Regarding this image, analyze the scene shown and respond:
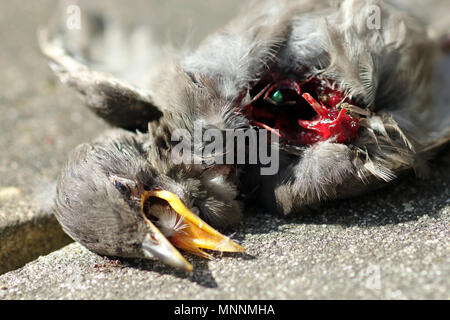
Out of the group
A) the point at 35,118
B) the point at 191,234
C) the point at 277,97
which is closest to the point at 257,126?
the point at 277,97

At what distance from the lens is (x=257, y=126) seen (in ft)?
7.13

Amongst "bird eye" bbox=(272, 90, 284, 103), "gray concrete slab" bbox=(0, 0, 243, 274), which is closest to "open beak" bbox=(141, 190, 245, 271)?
"bird eye" bbox=(272, 90, 284, 103)

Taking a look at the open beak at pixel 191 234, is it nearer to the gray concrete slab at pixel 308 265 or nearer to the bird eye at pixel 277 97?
the gray concrete slab at pixel 308 265

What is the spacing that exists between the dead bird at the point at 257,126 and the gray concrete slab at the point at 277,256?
0.11m

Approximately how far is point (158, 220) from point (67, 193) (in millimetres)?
372

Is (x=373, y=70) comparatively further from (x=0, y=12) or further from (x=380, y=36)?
(x=0, y=12)

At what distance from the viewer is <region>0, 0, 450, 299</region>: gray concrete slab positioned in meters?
1.70

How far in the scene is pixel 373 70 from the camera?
2.15m

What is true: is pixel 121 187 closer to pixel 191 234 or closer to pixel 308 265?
pixel 191 234

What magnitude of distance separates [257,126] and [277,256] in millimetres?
573

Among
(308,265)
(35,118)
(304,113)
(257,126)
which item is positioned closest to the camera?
(308,265)

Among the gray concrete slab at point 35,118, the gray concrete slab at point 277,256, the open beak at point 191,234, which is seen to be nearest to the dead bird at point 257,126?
the open beak at point 191,234

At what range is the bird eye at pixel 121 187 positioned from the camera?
6.33 ft
